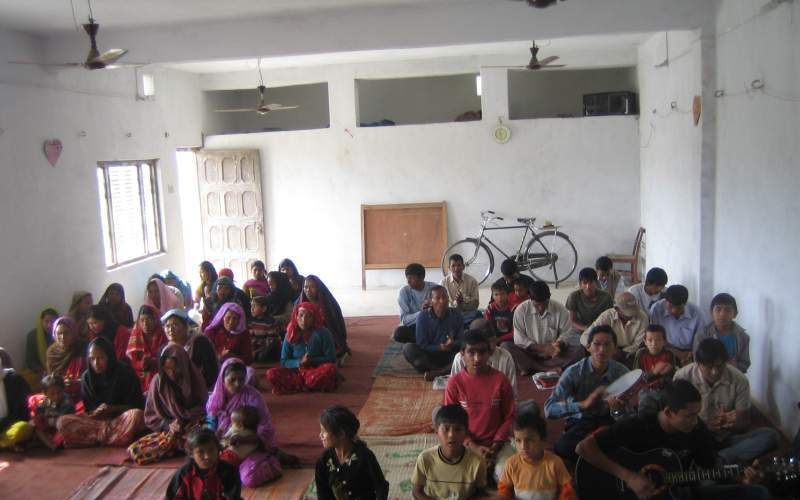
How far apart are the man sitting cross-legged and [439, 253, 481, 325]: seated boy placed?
143 inches

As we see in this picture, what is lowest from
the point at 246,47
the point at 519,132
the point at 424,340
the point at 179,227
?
the point at 424,340

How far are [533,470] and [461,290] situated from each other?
3.61m

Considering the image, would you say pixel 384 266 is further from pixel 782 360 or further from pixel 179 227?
pixel 782 360

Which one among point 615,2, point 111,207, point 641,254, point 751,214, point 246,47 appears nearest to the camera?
point 751,214

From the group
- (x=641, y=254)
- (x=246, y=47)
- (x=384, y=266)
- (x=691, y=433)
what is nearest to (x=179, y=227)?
(x=384, y=266)

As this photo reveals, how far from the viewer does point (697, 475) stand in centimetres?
295

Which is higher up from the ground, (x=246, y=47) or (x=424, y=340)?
(x=246, y=47)

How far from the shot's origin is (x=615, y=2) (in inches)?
233

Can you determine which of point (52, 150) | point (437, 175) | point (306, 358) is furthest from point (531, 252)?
point (52, 150)

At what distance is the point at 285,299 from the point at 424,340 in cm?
188

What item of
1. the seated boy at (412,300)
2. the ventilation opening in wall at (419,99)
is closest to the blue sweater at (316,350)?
the seated boy at (412,300)

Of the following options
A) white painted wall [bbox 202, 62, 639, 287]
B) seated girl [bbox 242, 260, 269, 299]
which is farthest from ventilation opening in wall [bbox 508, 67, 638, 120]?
seated girl [bbox 242, 260, 269, 299]

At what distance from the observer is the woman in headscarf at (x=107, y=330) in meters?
5.55

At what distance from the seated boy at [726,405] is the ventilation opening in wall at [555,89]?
720cm
